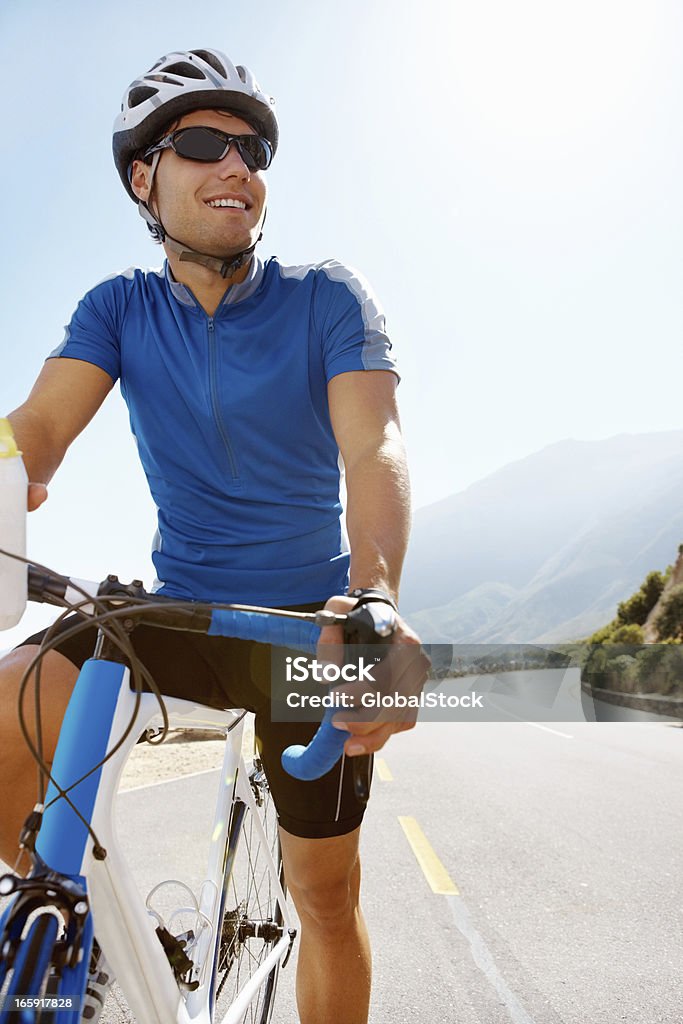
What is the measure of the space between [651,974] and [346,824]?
251 cm

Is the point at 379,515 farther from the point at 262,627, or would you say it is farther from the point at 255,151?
the point at 255,151

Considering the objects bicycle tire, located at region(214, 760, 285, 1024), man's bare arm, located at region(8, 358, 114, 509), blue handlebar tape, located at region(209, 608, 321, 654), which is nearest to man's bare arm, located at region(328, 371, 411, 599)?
blue handlebar tape, located at region(209, 608, 321, 654)

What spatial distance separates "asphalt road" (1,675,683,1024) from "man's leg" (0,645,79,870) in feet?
1.88

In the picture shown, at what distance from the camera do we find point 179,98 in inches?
103

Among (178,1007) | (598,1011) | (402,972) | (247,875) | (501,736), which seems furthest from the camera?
(501,736)

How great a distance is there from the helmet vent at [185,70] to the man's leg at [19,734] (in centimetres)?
183

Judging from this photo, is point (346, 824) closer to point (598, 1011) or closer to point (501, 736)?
point (598, 1011)

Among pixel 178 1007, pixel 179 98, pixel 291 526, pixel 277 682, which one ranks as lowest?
pixel 178 1007

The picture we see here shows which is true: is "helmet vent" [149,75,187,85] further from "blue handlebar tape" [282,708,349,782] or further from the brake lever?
"blue handlebar tape" [282,708,349,782]

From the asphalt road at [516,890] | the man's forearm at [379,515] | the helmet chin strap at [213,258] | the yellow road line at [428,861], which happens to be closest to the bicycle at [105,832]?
the man's forearm at [379,515]

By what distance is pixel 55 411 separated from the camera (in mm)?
2477

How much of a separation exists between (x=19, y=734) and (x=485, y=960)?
10.2 ft

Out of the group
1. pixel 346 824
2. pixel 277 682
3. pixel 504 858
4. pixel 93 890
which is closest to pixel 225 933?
pixel 346 824

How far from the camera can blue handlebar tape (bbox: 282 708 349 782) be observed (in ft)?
4.27
